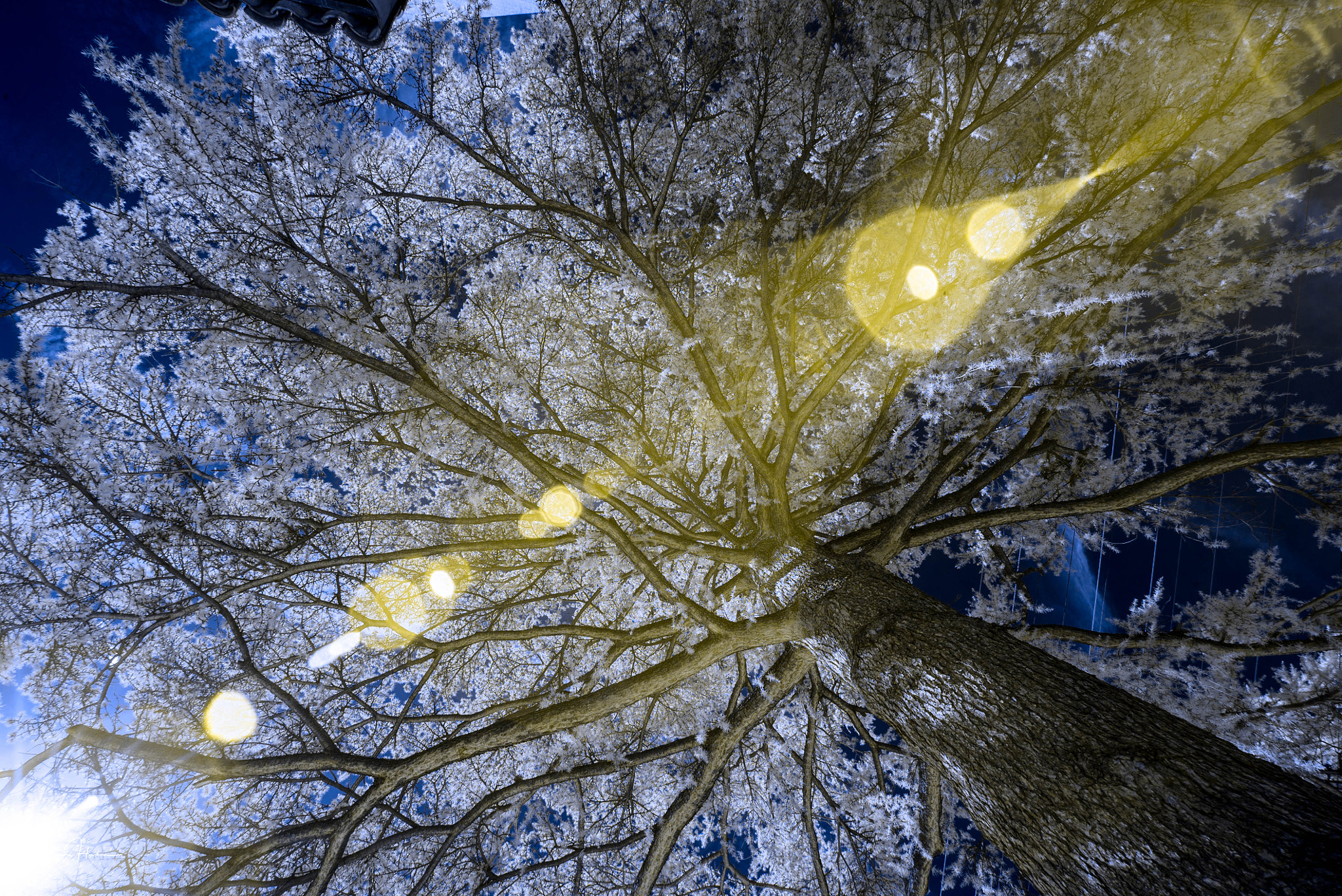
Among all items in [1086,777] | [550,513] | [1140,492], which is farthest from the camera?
[550,513]

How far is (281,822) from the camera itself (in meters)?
3.62

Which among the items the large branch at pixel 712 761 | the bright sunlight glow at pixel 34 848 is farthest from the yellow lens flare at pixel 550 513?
the bright sunlight glow at pixel 34 848

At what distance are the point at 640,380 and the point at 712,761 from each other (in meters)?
3.20

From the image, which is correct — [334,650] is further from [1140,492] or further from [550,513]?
[1140,492]

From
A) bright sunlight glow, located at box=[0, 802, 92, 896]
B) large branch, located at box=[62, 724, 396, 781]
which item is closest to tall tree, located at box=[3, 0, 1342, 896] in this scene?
large branch, located at box=[62, 724, 396, 781]

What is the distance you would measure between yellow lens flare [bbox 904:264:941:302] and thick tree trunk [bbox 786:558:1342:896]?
2168mm

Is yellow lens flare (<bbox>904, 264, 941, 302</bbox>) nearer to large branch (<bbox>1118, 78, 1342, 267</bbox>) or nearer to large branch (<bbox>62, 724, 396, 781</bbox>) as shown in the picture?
large branch (<bbox>1118, 78, 1342, 267</bbox>)

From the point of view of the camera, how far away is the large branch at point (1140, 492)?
2.73 m

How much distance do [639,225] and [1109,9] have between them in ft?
10.8

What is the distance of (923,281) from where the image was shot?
3.64m

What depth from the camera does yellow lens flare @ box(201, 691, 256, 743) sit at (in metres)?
3.55

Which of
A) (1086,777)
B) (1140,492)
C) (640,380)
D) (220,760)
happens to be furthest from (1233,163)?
(220,760)

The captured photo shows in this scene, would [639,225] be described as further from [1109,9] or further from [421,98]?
[1109,9]

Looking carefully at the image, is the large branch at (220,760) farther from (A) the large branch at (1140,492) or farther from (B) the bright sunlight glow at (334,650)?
(A) the large branch at (1140,492)
